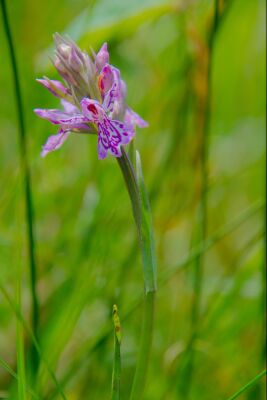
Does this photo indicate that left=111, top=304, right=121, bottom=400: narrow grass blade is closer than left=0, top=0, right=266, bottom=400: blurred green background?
Yes

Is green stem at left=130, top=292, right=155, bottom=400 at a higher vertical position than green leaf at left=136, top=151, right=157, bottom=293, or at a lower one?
lower

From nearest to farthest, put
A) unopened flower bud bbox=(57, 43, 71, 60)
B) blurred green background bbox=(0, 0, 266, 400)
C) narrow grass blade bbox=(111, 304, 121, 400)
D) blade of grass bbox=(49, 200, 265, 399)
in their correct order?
narrow grass blade bbox=(111, 304, 121, 400)
unopened flower bud bbox=(57, 43, 71, 60)
blade of grass bbox=(49, 200, 265, 399)
blurred green background bbox=(0, 0, 266, 400)

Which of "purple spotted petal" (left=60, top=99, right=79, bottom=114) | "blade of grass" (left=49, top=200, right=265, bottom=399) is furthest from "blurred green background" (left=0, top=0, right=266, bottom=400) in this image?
"purple spotted petal" (left=60, top=99, right=79, bottom=114)

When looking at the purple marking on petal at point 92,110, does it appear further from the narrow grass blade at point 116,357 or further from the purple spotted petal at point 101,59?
the narrow grass blade at point 116,357

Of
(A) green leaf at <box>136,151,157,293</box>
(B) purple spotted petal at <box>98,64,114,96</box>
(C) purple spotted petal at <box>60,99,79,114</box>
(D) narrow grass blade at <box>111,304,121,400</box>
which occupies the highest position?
(C) purple spotted petal at <box>60,99,79,114</box>

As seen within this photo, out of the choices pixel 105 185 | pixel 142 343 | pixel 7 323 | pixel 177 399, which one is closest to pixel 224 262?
pixel 105 185

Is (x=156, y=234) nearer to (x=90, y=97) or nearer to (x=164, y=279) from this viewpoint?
(x=164, y=279)

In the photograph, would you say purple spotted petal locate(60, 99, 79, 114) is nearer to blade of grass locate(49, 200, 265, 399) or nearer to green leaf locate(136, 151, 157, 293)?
green leaf locate(136, 151, 157, 293)

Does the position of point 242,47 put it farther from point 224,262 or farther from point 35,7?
point 224,262
